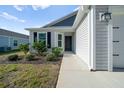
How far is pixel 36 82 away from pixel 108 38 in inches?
135

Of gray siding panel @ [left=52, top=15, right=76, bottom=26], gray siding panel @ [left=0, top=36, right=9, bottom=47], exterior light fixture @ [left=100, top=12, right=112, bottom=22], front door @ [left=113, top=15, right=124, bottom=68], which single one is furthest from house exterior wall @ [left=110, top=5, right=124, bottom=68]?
gray siding panel @ [left=0, top=36, right=9, bottom=47]

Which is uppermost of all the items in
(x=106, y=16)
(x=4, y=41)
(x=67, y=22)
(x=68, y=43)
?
(x=67, y=22)

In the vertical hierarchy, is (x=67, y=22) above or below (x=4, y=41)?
above

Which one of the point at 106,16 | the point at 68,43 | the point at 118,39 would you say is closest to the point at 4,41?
the point at 68,43

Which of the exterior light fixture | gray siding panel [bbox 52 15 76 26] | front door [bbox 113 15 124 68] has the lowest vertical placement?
front door [bbox 113 15 124 68]

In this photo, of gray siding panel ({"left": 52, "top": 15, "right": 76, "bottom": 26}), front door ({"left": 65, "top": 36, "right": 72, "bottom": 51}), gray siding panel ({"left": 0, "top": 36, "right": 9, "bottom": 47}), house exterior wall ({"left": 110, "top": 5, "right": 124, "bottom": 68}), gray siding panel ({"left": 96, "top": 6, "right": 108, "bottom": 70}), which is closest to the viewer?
gray siding panel ({"left": 96, "top": 6, "right": 108, "bottom": 70})

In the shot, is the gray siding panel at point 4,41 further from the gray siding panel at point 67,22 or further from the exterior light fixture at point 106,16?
the exterior light fixture at point 106,16

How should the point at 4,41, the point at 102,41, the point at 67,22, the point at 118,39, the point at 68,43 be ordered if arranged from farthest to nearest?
the point at 4,41, the point at 68,43, the point at 67,22, the point at 118,39, the point at 102,41

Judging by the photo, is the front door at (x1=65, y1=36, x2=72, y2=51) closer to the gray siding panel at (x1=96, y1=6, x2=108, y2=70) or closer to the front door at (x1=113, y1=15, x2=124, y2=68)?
the front door at (x1=113, y1=15, x2=124, y2=68)

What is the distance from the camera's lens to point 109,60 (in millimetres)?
6293

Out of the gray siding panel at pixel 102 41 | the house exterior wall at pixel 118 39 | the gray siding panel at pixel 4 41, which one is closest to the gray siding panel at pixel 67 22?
the gray siding panel at pixel 4 41

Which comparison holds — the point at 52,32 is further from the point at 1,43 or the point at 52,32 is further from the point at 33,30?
the point at 1,43

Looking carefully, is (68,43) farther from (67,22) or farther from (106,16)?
(106,16)
